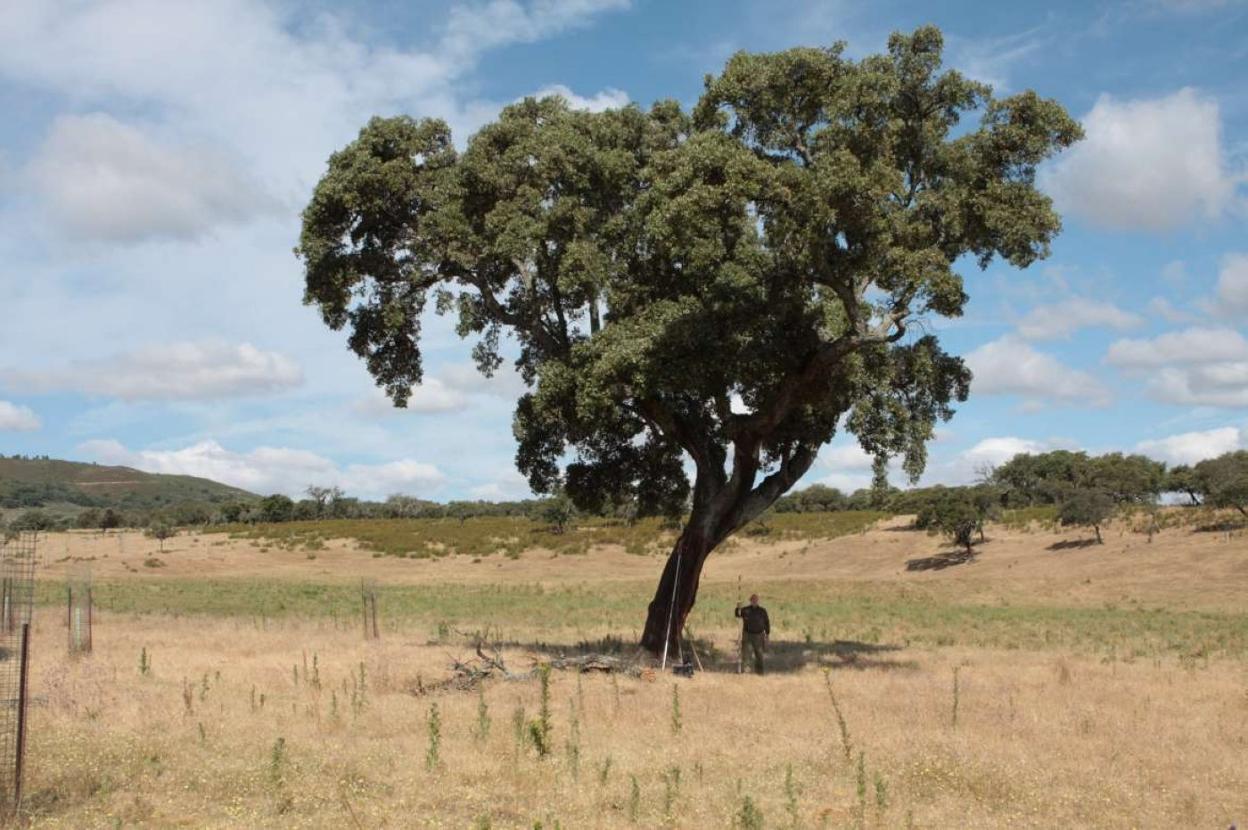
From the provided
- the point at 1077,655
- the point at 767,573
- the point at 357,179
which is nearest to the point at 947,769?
the point at 1077,655

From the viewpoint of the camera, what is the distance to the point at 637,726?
44.5ft

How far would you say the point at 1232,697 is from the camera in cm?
1636

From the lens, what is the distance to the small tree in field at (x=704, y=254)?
17.4 metres

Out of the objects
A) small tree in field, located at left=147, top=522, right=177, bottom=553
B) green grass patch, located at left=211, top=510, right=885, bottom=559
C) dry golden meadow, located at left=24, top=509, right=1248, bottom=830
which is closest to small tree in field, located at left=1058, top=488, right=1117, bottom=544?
green grass patch, located at left=211, top=510, right=885, bottom=559

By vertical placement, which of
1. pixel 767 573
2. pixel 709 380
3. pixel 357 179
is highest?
pixel 357 179

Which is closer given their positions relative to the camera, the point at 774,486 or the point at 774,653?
the point at 774,486

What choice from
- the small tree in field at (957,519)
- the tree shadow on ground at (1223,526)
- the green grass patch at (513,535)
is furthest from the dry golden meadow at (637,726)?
the green grass patch at (513,535)

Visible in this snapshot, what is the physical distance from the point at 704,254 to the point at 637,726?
8.20 m

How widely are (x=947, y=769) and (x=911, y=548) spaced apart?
60.7 meters

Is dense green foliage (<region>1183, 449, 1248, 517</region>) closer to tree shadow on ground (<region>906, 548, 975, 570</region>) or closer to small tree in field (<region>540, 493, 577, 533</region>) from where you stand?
tree shadow on ground (<region>906, 548, 975, 570</region>)

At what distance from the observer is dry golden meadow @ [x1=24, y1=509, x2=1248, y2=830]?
9.44m

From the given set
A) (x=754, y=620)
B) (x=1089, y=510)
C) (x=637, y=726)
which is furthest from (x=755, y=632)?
(x=1089, y=510)

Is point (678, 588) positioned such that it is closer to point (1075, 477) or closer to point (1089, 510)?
point (1089, 510)

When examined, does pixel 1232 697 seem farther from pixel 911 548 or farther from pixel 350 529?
pixel 350 529
